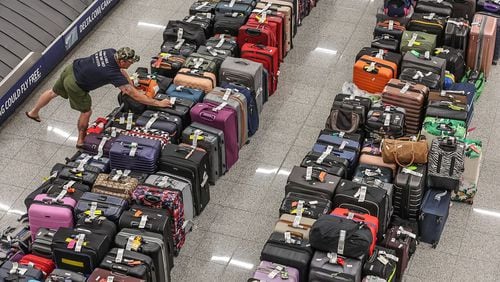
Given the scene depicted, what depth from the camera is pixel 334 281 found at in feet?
27.8

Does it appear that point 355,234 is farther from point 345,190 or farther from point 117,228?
point 117,228

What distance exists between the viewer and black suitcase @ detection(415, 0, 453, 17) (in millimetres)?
12508

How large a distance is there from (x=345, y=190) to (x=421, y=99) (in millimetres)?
1978

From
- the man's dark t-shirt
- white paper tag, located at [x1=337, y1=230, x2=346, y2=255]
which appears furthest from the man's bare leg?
white paper tag, located at [x1=337, y1=230, x2=346, y2=255]

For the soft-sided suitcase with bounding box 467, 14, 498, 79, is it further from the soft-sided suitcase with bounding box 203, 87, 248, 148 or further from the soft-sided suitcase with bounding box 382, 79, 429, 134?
the soft-sided suitcase with bounding box 203, 87, 248, 148

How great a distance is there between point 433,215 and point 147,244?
10.2 ft

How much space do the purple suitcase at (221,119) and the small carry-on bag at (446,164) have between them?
2.38 m

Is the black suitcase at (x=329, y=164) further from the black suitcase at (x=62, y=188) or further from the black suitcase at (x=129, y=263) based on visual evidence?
the black suitcase at (x=62, y=188)

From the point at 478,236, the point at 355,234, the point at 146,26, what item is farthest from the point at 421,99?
the point at 146,26

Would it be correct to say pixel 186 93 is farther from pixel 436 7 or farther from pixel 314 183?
pixel 436 7

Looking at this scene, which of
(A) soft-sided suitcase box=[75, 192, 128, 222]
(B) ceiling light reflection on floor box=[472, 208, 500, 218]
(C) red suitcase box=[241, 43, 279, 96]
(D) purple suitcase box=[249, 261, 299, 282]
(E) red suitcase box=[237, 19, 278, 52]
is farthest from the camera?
(E) red suitcase box=[237, 19, 278, 52]

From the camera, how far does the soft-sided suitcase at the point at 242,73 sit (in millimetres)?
11195

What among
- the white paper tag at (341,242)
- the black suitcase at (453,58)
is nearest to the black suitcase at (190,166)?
the white paper tag at (341,242)

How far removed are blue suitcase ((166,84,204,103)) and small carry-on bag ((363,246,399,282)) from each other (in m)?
3.14
